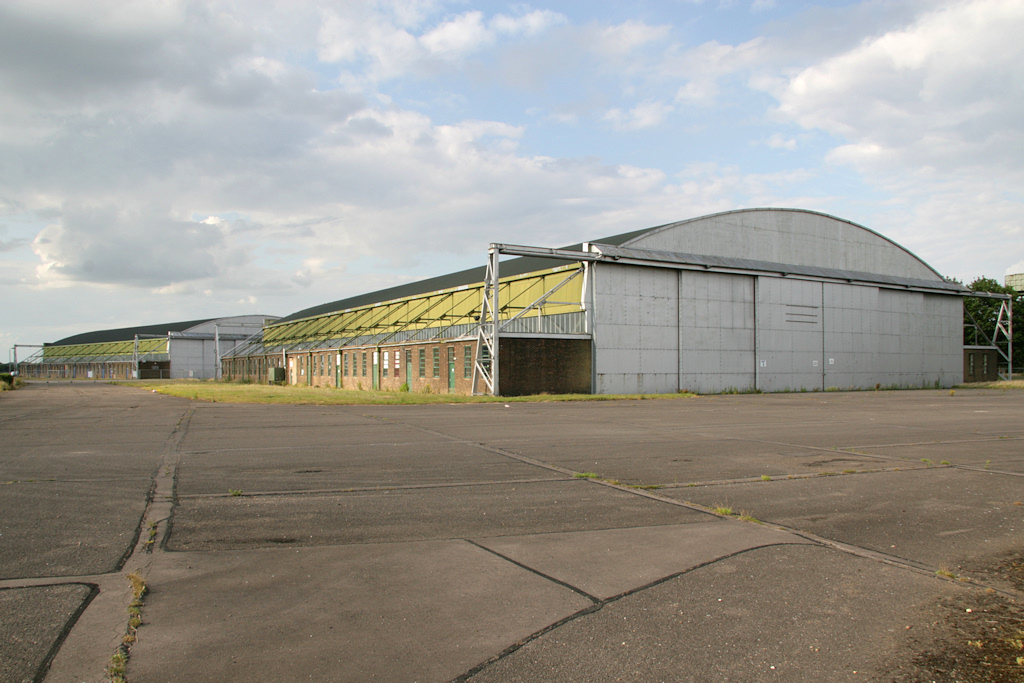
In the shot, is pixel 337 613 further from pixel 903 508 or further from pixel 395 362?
pixel 395 362

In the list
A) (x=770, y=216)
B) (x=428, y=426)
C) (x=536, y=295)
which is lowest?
(x=428, y=426)

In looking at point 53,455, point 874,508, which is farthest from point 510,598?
point 53,455

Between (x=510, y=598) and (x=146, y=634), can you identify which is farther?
(x=510, y=598)

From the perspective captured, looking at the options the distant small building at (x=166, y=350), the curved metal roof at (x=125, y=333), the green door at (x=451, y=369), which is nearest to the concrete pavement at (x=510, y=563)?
the green door at (x=451, y=369)

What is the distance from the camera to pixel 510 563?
6.00 metres

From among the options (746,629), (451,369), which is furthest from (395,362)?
(746,629)

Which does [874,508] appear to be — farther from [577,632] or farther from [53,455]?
[53,455]

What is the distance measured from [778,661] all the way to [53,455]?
13305 mm

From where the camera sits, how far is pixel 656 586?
5.39m

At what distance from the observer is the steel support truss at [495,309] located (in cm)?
3541

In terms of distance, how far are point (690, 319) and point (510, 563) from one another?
1441 inches

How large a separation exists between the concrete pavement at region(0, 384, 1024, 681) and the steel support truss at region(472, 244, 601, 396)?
22606 millimetres

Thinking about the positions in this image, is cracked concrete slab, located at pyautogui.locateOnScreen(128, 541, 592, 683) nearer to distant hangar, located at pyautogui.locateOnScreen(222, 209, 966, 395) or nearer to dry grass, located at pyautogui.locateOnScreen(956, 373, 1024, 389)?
distant hangar, located at pyautogui.locateOnScreen(222, 209, 966, 395)

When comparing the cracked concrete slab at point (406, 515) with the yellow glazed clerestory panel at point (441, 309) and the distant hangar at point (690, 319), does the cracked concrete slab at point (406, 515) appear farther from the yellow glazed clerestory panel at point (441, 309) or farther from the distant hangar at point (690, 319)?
the yellow glazed clerestory panel at point (441, 309)
